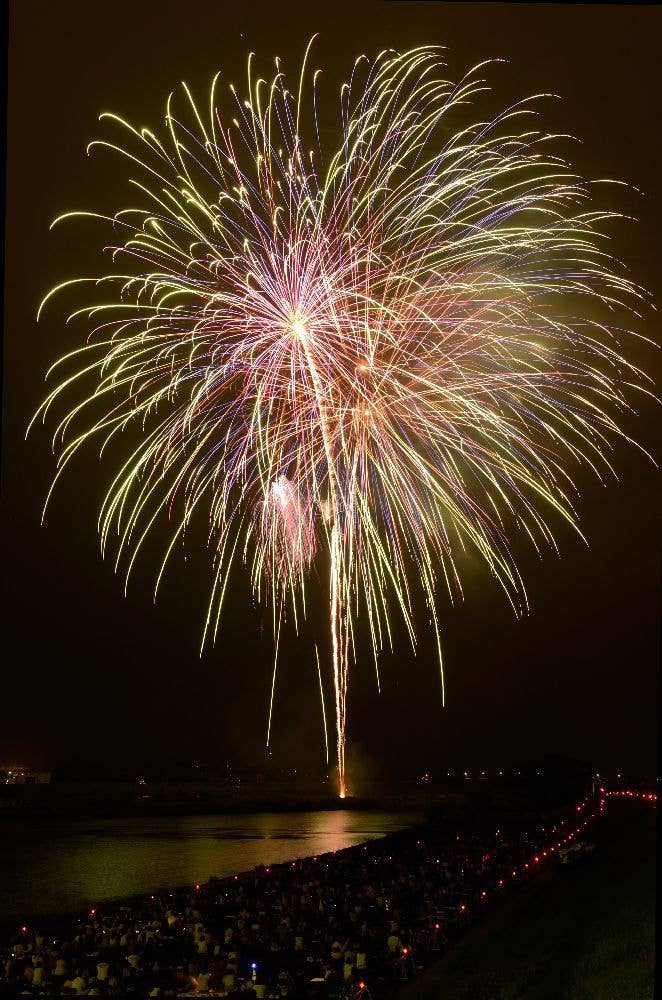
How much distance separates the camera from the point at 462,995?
523 inches

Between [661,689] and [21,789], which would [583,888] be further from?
[21,789]

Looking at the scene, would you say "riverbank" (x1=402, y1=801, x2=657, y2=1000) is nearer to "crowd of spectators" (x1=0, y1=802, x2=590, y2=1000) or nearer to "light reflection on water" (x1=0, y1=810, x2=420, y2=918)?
"crowd of spectators" (x1=0, y1=802, x2=590, y2=1000)

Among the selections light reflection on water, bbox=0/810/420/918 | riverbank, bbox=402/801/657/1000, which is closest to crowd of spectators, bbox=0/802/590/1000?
riverbank, bbox=402/801/657/1000

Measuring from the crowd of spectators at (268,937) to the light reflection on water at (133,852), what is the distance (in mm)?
14403

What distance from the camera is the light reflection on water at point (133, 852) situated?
1694 inches

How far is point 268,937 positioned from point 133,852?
155ft

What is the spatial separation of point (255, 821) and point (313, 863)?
7412 cm

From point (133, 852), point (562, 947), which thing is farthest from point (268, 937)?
point (133, 852)

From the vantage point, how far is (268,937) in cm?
1822

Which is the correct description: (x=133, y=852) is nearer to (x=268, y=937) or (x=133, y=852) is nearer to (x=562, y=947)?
(x=268, y=937)

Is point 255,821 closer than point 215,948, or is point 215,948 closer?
point 215,948

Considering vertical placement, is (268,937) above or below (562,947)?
below

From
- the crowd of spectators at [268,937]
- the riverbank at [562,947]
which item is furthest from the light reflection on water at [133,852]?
the riverbank at [562,947]

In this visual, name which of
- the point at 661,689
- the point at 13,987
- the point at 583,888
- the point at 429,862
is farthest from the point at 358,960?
the point at 429,862
